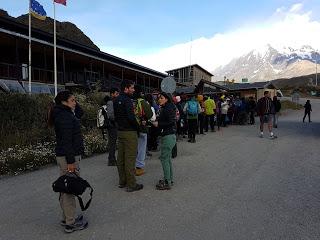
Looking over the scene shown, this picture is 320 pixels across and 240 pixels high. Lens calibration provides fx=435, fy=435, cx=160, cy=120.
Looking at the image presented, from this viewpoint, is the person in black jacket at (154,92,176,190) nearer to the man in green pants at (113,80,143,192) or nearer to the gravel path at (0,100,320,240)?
the gravel path at (0,100,320,240)

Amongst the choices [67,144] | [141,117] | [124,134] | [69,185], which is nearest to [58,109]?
[67,144]

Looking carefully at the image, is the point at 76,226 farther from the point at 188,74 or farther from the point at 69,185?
the point at 188,74

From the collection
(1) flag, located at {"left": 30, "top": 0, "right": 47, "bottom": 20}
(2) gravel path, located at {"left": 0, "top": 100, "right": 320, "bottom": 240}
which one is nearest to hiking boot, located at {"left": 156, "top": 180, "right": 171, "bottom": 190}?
(2) gravel path, located at {"left": 0, "top": 100, "right": 320, "bottom": 240}

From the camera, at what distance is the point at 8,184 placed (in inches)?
378

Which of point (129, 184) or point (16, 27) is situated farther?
point (16, 27)

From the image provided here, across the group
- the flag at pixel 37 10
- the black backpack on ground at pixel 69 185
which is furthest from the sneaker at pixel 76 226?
the flag at pixel 37 10

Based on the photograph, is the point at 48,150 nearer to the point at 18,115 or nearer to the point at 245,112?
the point at 18,115

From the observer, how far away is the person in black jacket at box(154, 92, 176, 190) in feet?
27.8

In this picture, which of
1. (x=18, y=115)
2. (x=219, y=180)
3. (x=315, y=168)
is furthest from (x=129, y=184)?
(x=18, y=115)

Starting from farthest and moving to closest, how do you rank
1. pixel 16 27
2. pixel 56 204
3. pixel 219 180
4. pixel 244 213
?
pixel 16 27
pixel 219 180
pixel 56 204
pixel 244 213

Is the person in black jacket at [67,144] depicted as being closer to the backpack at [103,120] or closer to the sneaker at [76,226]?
the sneaker at [76,226]

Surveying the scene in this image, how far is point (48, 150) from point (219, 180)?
235 inches

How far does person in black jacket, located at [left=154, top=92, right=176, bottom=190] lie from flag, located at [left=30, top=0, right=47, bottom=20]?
15.6 metres

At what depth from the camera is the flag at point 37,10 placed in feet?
72.3
